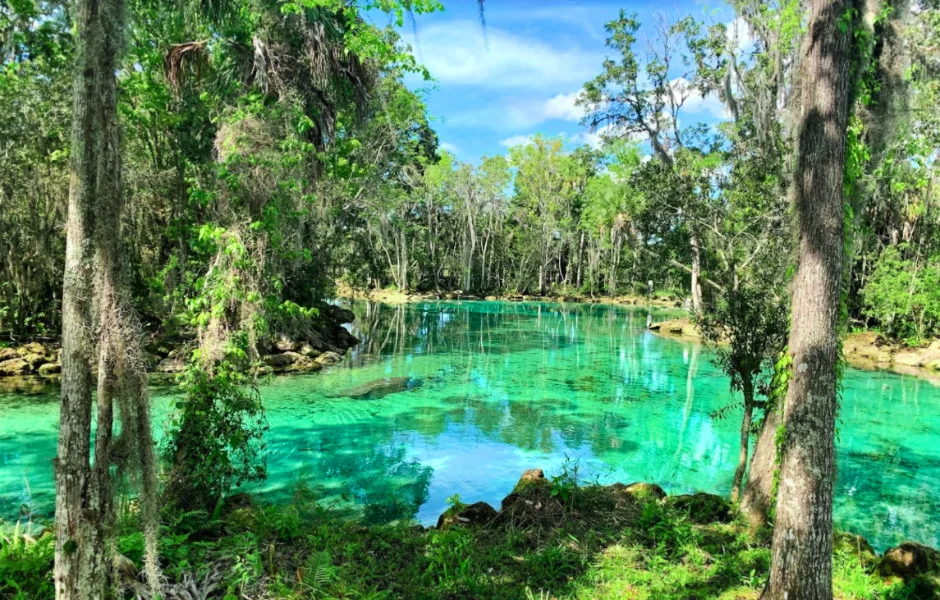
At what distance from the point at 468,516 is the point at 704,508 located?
269 centimetres

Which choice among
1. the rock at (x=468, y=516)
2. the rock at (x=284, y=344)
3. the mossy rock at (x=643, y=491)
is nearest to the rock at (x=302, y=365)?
the rock at (x=284, y=344)

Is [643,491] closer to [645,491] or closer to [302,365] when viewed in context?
[645,491]

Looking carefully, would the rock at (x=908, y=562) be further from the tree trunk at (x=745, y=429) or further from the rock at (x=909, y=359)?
the rock at (x=909, y=359)

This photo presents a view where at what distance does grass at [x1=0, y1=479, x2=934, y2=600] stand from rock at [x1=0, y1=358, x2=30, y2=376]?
452 inches

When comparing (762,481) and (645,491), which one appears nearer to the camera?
(762,481)

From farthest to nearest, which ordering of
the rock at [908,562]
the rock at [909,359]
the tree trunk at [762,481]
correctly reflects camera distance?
the rock at [909,359] → the tree trunk at [762,481] → the rock at [908,562]

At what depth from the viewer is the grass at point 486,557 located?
4195mm

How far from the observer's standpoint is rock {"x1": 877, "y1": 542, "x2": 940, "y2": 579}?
15.3 feet

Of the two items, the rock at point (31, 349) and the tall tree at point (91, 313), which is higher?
the tall tree at point (91, 313)

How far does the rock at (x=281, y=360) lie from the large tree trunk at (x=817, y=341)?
1451 centimetres

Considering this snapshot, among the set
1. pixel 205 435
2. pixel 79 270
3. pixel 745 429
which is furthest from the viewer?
pixel 745 429

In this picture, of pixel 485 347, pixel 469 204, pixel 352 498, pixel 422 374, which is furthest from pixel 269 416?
pixel 469 204

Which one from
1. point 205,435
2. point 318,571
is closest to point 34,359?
point 205,435

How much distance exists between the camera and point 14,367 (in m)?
13.6
